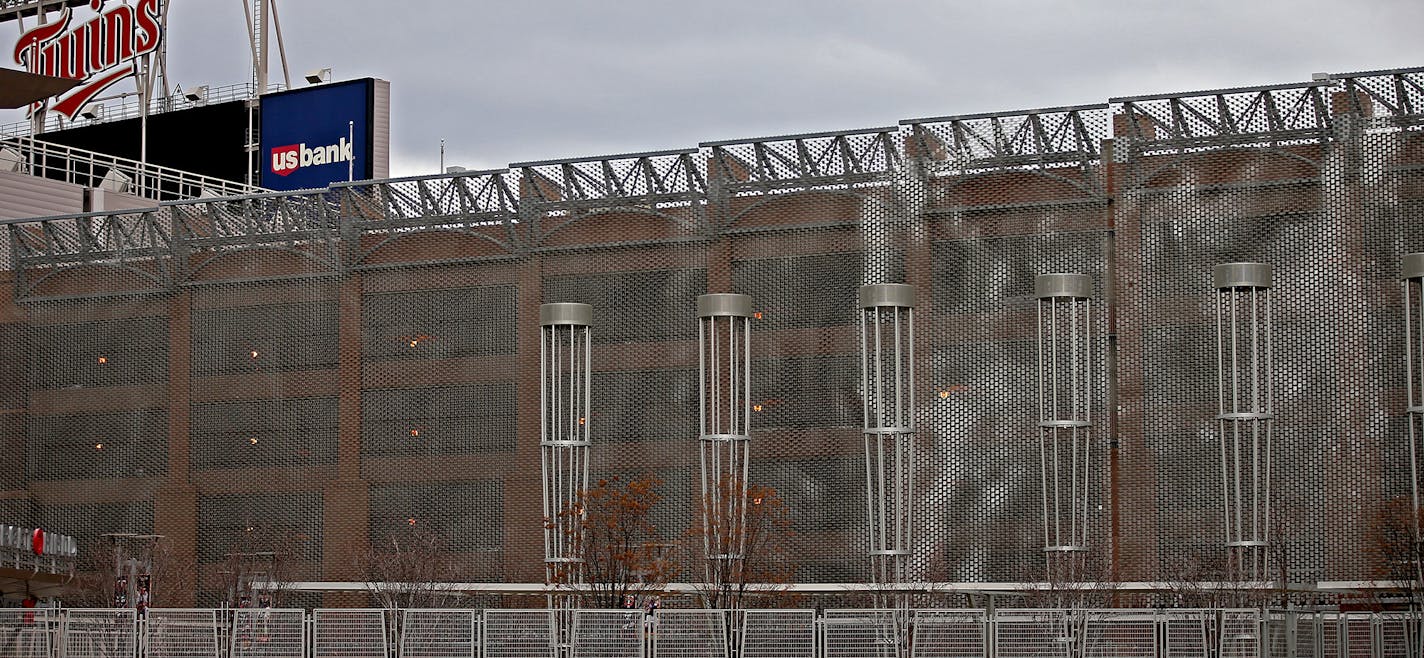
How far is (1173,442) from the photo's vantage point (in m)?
37.8

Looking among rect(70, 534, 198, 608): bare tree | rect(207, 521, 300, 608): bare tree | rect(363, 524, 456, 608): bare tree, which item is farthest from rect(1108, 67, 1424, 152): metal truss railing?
rect(70, 534, 198, 608): bare tree

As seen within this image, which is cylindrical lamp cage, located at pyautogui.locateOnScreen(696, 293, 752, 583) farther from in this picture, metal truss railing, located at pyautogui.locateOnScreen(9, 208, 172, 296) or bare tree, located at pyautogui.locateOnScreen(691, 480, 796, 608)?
metal truss railing, located at pyautogui.locateOnScreen(9, 208, 172, 296)

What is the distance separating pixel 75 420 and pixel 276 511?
7.24 meters

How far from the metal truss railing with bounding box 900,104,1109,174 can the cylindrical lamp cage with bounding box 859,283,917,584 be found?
3.53m

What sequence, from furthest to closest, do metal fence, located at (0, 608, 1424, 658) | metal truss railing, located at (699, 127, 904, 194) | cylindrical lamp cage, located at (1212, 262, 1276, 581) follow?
metal truss railing, located at (699, 127, 904, 194) < cylindrical lamp cage, located at (1212, 262, 1276, 581) < metal fence, located at (0, 608, 1424, 658)

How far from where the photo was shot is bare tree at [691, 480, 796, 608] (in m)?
35.1

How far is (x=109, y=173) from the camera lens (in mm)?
57188

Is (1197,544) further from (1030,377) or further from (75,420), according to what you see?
(75,420)

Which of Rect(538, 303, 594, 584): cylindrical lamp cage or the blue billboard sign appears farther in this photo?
the blue billboard sign

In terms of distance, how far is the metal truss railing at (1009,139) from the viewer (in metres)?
38.3

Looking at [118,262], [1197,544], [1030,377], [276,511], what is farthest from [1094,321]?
[118,262]

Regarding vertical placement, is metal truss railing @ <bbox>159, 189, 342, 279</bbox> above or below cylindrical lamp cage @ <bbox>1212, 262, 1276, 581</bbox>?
above

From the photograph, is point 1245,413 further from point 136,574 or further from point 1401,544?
point 136,574

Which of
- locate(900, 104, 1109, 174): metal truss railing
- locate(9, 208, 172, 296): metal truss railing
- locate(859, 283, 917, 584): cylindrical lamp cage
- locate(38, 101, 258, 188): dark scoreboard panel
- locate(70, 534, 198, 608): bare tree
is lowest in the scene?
locate(70, 534, 198, 608): bare tree
